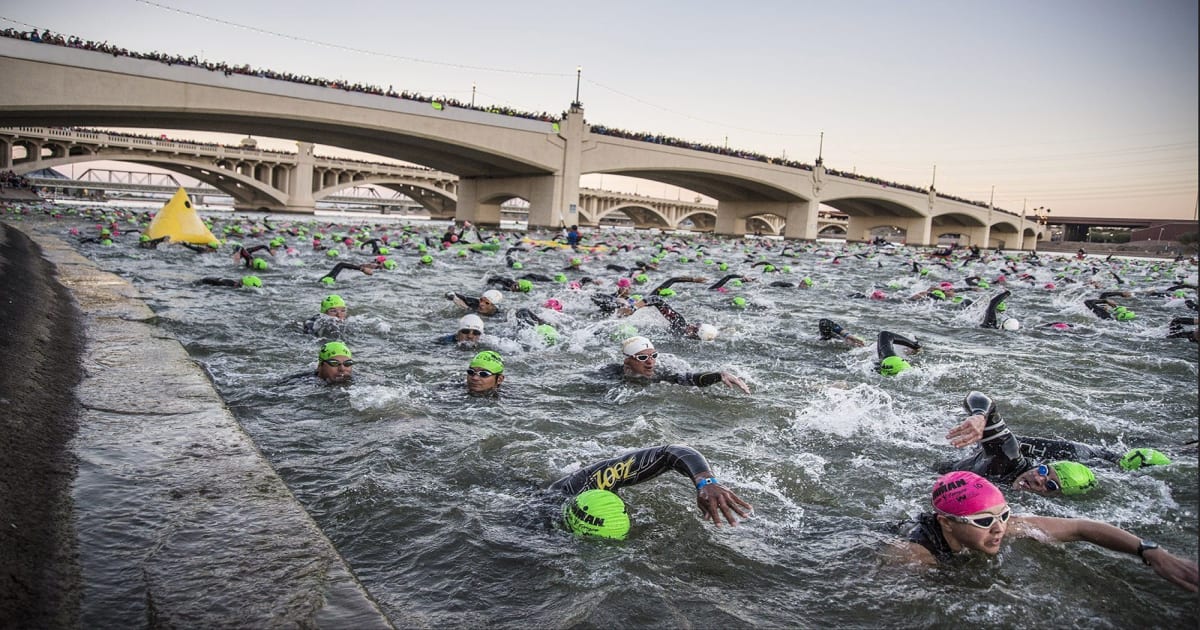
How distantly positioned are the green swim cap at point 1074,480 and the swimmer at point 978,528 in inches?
57.4

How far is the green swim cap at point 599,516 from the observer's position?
15.6 ft

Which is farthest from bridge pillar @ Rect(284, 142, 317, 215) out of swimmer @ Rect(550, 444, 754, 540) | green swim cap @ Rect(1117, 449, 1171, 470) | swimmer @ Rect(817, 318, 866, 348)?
green swim cap @ Rect(1117, 449, 1171, 470)

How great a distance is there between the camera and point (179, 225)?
1042 inches

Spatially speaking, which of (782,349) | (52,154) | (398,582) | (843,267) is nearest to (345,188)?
(52,154)

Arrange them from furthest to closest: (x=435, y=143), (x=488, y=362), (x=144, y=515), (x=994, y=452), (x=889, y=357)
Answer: (x=435, y=143), (x=889, y=357), (x=488, y=362), (x=994, y=452), (x=144, y=515)

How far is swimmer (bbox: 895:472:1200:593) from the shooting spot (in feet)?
13.8

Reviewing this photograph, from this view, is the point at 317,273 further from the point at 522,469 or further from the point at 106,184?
the point at 106,184

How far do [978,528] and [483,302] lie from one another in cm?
1084

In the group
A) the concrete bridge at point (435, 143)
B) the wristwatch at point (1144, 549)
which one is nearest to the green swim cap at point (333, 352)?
the wristwatch at point (1144, 549)

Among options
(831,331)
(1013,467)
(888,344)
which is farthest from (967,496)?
(831,331)

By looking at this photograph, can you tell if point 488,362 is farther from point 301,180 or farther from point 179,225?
point 301,180

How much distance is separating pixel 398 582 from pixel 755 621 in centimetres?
204

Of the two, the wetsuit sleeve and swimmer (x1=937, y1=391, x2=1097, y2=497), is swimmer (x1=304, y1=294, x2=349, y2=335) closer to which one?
the wetsuit sleeve

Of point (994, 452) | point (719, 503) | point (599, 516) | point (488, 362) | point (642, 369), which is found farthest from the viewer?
point (642, 369)
